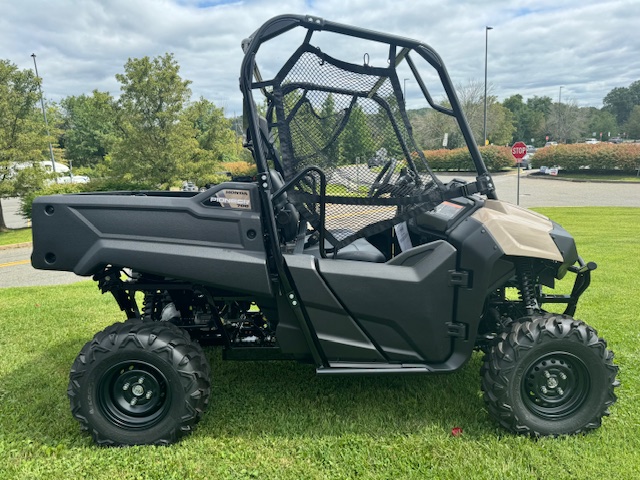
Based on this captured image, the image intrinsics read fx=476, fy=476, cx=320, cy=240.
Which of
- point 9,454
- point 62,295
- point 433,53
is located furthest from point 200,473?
point 62,295

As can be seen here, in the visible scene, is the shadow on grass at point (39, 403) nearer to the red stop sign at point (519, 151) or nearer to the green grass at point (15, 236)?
the green grass at point (15, 236)

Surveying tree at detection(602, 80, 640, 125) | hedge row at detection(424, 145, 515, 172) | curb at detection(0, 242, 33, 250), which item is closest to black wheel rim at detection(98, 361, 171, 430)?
hedge row at detection(424, 145, 515, 172)

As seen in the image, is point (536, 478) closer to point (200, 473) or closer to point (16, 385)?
point (200, 473)

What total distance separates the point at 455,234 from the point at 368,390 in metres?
1.36

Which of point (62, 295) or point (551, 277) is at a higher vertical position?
point (551, 277)

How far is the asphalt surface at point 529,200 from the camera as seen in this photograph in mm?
8438

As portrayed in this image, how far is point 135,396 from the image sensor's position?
2.92 meters

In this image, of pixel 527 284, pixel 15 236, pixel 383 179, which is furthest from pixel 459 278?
pixel 15 236

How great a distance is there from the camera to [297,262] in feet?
9.14

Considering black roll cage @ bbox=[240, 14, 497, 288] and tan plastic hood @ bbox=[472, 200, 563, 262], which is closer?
black roll cage @ bbox=[240, 14, 497, 288]

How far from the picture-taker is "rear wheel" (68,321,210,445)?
281cm

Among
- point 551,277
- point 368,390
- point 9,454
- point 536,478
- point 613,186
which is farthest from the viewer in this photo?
point 613,186

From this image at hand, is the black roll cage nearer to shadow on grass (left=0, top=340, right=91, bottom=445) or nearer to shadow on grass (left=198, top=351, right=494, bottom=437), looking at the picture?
shadow on grass (left=198, top=351, right=494, bottom=437)

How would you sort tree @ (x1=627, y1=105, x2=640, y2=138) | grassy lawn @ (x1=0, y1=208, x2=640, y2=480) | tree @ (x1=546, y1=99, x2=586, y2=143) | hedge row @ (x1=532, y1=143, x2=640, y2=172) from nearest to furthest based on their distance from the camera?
grassy lawn @ (x1=0, y1=208, x2=640, y2=480) < hedge row @ (x1=532, y1=143, x2=640, y2=172) < tree @ (x1=546, y1=99, x2=586, y2=143) < tree @ (x1=627, y1=105, x2=640, y2=138)
